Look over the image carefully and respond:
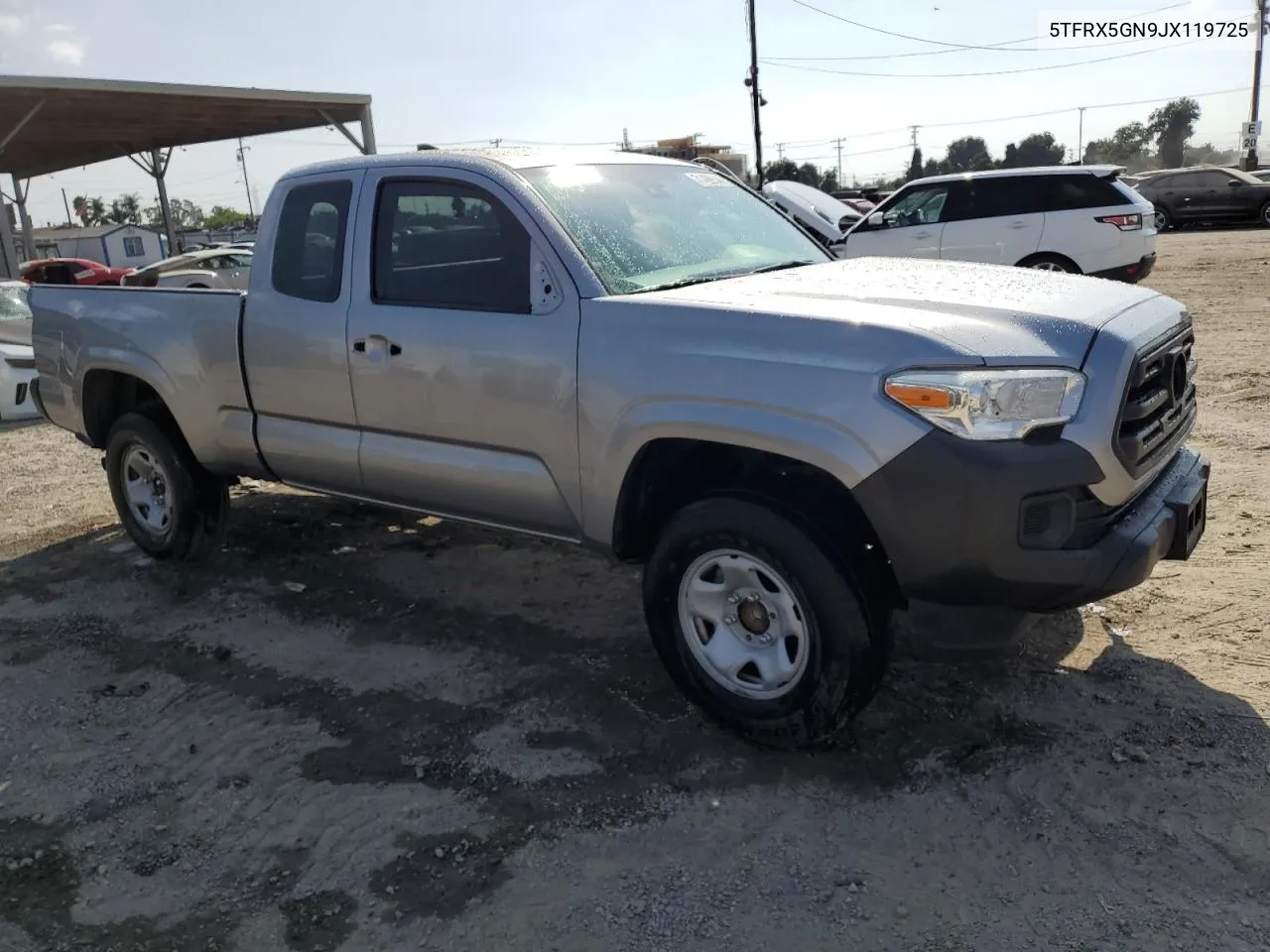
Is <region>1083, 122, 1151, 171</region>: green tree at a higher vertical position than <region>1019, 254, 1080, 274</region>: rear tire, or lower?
higher

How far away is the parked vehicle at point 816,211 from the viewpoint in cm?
1291

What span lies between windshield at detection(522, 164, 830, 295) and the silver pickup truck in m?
0.02

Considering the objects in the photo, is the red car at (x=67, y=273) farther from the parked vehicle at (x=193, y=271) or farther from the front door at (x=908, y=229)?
the front door at (x=908, y=229)

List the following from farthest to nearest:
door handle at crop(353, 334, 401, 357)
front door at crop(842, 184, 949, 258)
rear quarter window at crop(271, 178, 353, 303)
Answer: front door at crop(842, 184, 949, 258) → rear quarter window at crop(271, 178, 353, 303) → door handle at crop(353, 334, 401, 357)

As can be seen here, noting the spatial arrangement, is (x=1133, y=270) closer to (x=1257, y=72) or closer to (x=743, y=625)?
(x=743, y=625)

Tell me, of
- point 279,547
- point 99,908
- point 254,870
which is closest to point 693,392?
point 254,870

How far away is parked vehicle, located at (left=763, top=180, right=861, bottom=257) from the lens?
12.9m

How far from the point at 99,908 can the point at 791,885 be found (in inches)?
76.7

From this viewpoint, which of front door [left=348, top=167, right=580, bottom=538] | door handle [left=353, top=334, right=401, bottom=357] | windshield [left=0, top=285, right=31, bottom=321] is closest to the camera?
front door [left=348, top=167, right=580, bottom=538]

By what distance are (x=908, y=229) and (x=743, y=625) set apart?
1060 cm

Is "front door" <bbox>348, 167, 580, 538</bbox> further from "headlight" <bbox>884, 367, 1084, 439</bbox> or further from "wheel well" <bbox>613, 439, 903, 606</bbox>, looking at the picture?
"headlight" <bbox>884, 367, 1084, 439</bbox>

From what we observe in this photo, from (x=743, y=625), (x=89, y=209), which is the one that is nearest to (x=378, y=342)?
(x=743, y=625)

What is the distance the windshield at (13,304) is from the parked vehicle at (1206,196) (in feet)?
80.2

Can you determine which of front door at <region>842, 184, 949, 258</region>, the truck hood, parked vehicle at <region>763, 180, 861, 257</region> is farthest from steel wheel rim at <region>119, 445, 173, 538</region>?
front door at <region>842, 184, 949, 258</region>
